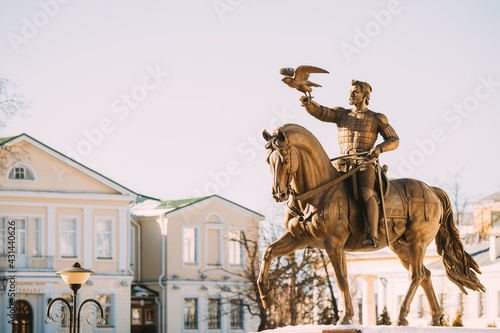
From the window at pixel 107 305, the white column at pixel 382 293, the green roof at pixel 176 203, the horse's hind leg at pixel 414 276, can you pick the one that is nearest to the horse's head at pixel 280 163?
the horse's hind leg at pixel 414 276

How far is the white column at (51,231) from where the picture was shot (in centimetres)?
5109

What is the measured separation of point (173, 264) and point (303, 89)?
42.8m

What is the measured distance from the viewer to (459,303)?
45000 millimetres

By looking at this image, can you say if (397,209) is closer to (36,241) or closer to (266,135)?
(266,135)

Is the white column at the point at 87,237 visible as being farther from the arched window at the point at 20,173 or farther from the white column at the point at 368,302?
the white column at the point at 368,302

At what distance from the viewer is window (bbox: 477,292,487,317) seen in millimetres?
43200

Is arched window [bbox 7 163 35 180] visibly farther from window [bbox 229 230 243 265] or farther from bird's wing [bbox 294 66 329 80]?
bird's wing [bbox 294 66 329 80]

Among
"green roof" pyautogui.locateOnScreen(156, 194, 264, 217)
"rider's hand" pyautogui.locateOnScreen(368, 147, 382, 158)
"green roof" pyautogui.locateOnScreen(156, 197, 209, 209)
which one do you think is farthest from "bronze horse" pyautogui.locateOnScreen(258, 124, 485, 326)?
"green roof" pyautogui.locateOnScreen(156, 197, 209, 209)

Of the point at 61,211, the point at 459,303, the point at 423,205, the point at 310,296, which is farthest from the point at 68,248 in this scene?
the point at 423,205

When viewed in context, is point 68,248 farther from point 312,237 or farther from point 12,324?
point 312,237

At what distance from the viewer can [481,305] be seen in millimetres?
43500

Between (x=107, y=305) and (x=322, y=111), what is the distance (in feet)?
131

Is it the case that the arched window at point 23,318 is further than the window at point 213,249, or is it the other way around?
the window at point 213,249

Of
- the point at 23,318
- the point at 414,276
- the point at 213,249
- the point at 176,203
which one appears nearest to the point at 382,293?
the point at 213,249
